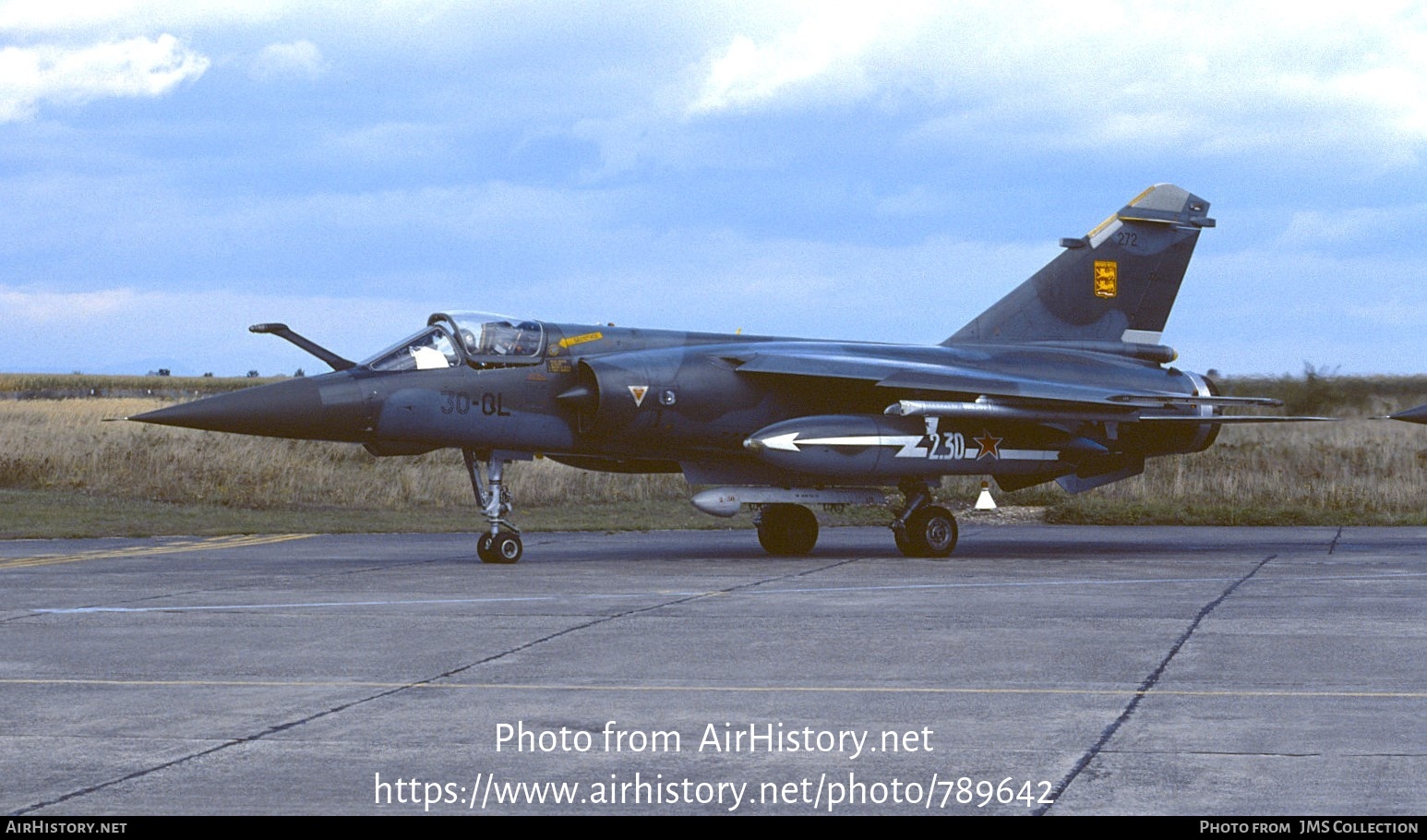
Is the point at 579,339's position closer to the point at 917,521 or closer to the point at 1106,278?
the point at 917,521

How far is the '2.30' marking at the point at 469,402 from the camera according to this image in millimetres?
17219

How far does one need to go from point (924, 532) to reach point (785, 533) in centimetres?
187

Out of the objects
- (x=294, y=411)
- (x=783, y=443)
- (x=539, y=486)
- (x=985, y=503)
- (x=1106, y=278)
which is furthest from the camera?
(x=539, y=486)

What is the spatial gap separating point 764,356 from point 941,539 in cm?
301

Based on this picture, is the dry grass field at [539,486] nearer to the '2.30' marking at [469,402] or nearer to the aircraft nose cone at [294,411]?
the '2.30' marking at [469,402]

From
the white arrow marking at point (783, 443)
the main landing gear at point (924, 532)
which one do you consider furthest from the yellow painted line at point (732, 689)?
the main landing gear at point (924, 532)

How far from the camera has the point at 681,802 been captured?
6.03 m

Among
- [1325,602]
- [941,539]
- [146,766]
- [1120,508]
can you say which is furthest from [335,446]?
[146,766]

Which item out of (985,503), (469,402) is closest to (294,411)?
(469,402)

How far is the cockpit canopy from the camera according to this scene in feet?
56.7

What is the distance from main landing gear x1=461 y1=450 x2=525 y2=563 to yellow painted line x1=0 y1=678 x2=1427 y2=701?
822 centimetres

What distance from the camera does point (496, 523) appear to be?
687 inches

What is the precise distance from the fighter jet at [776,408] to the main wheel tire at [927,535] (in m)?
0.02

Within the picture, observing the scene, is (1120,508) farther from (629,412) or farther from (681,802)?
(681,802)
